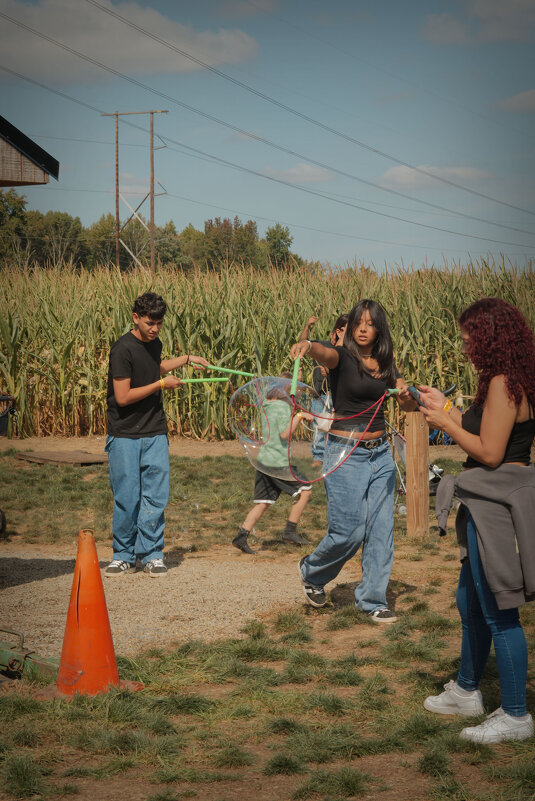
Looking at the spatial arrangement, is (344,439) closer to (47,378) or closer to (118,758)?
(118,758)

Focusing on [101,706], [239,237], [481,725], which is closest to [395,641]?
[481,725]

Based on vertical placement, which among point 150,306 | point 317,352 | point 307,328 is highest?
point 150,306

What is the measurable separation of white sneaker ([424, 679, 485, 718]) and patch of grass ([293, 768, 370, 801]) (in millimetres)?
826

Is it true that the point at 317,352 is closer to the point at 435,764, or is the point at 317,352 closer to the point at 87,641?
the point at 87,641

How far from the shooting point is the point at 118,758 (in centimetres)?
369

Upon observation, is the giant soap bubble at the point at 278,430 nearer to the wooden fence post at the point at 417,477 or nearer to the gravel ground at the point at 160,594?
the gravel ground at the point at 160,594

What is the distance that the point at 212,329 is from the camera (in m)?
15.2

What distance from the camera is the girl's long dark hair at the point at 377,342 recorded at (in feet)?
18.0

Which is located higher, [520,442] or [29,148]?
[29,148]

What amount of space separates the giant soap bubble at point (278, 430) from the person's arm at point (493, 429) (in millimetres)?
1685

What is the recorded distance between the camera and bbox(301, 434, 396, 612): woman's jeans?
5.52m

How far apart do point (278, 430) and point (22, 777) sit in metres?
2.74

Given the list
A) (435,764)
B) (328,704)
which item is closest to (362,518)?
(328,704)

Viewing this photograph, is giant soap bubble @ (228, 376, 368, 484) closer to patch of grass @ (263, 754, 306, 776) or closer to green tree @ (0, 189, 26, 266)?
patch of grass @ (263, 754, 306, 776)
